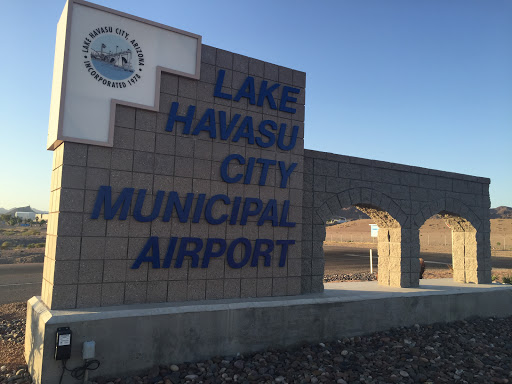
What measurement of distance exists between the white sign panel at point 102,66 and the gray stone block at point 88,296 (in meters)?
3.11

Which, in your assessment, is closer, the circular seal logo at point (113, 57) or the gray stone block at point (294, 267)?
the circular seal logo at point (113, 57)

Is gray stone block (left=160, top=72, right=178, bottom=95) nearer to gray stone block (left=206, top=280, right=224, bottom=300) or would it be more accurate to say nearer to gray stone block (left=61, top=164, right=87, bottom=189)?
gray stone block (left=61, top=164, right=87, bottom=189)

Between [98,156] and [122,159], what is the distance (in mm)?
504

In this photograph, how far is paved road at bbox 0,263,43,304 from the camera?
47.7ft

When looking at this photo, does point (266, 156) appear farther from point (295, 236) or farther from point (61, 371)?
point (61, 371)

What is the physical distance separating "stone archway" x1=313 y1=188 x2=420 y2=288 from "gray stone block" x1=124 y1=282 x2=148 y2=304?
21.5 feet

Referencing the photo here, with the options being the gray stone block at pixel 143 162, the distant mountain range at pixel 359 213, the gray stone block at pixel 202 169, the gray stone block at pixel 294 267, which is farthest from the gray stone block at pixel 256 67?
the distant mountain range at pixel 359 213

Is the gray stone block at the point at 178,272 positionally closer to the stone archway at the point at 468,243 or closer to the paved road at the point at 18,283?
the paved road at the point at 18,283

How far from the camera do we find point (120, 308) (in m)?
7.57

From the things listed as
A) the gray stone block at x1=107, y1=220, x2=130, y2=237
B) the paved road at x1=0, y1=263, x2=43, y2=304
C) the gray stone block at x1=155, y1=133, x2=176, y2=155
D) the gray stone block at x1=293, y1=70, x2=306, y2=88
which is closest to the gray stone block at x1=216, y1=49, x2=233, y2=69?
the gray stone block at x1=293, y1=70, x2=306, y2=88

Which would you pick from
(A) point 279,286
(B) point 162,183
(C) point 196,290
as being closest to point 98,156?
(B) point 162,183

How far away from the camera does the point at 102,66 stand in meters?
8.12

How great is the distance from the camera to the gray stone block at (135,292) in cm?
800

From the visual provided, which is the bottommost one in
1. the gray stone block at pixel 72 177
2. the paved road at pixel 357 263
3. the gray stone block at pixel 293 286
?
the paved road at pixel 357 263
